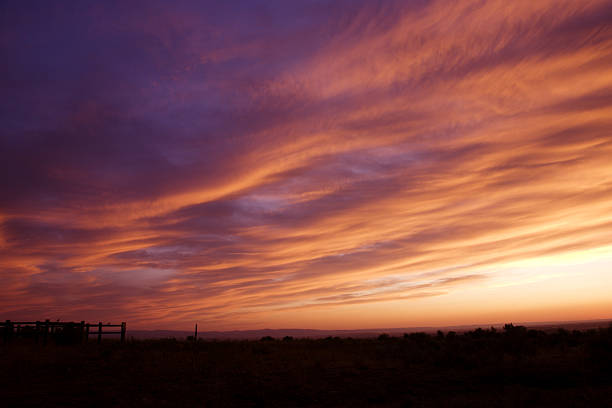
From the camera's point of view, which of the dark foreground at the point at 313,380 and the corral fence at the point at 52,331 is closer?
the dark foreground at the point at 313,380

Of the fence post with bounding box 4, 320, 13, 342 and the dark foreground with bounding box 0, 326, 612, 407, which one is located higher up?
the fence post with bounding box 4, 320, 13, 342

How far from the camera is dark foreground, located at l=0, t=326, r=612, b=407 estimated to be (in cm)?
1223

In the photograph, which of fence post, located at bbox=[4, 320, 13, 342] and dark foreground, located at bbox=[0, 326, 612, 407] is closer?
dark foreground, located at bbox=[0, 326, 612, 407]

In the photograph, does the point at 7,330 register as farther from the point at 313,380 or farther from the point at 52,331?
the point at 313,380

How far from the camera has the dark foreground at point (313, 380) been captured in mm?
12227

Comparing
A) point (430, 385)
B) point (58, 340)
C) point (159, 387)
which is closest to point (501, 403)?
point (430, 385)

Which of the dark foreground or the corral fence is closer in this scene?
the dark foreground

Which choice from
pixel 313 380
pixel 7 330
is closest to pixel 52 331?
pixel 7 330

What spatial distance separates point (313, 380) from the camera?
1598 centimetres

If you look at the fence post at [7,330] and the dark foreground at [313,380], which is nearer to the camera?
the dark foreground at [313,380]

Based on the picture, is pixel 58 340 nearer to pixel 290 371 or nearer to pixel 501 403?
pixel 290 371

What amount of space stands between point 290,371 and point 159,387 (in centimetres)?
584

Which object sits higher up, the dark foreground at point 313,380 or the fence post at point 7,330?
the fence post at point 7,330

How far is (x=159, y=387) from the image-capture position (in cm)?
1445
